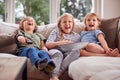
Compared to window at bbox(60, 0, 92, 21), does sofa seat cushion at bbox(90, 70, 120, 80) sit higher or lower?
lower

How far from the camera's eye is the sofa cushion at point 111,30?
2332 millimetres

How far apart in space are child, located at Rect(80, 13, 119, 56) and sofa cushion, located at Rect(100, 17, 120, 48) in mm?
70

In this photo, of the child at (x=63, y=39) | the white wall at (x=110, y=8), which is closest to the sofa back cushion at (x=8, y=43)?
the child at (x=63, y=39)


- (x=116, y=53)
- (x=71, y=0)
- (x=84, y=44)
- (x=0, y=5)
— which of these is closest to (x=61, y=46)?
(x=84, y=44)

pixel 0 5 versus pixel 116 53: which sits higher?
pixel 0 5

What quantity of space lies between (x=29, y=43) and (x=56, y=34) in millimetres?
316

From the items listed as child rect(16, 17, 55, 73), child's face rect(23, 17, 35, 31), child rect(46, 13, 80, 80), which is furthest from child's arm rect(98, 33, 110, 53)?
child's face rect(23, 17, 35, 31)

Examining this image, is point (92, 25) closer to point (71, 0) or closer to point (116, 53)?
point (116, 53)

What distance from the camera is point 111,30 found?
2.38 meters

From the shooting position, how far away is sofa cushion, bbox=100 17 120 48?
2332mm

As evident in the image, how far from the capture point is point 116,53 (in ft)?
6.86

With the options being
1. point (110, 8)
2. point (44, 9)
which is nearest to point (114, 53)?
point (110, 8)

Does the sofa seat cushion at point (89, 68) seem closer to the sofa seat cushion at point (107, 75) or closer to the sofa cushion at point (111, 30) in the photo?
the sofa seat cushion at point (107, 75)

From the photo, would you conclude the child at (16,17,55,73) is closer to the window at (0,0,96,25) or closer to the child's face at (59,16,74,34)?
the child's face at (59,16,74,34)
